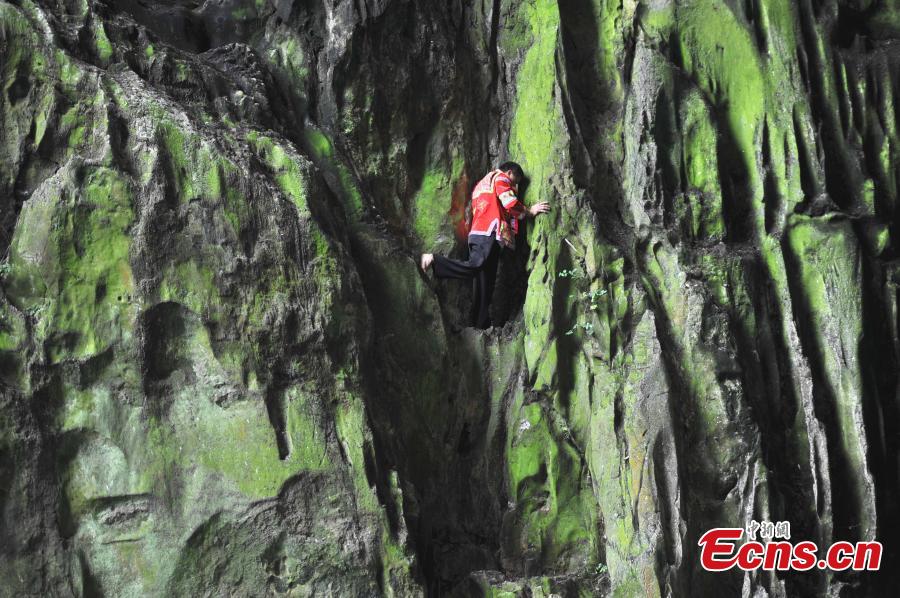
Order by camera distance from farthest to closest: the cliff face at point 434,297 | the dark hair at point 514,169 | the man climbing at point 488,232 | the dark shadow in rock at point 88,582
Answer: the dark hair at point 514,169
the man climbing at point 488,232
the cliff face at point 434,297
the dark shadow in rock at point 88,582

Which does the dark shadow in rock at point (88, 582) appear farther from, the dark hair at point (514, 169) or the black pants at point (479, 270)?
the dark hair at point (514, 169)

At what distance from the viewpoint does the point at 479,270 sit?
240 inches

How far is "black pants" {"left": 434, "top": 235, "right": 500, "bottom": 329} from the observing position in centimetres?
604

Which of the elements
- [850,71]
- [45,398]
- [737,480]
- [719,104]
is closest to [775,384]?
[737,480]

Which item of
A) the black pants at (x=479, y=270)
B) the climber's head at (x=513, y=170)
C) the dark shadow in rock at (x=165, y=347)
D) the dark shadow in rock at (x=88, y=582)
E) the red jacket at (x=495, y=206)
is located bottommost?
the dark shadow in rock at (x=88, y=582)

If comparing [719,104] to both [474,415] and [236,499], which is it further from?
[236,499]

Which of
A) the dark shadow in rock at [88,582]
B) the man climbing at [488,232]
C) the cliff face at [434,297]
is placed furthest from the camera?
the man climbing at [488,232]

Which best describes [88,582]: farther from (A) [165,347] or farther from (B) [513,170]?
(B) [513,170]

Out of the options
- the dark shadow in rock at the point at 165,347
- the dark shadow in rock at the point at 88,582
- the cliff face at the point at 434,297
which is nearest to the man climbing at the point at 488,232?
the cliff face at the point at 434,297

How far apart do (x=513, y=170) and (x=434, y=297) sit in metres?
1.10

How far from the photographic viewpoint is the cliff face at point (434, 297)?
4.79m

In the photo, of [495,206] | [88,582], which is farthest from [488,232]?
[88,582]

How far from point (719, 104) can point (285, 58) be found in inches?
124

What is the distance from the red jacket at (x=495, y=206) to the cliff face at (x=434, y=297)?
19 centimetres
